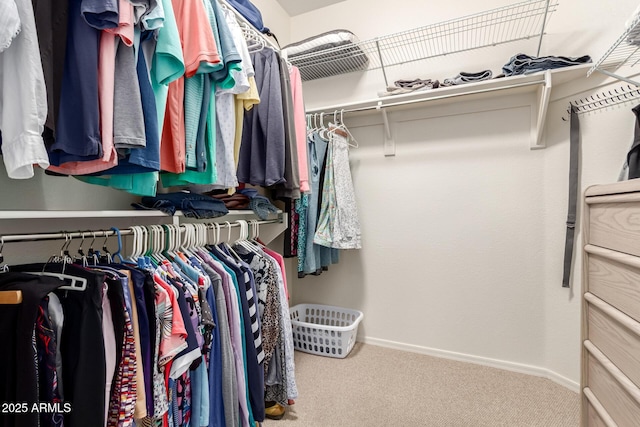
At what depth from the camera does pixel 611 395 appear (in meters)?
0.99

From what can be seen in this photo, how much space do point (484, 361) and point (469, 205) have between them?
1005 millimetres

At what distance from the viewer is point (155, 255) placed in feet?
3.51

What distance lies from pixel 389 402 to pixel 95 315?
57.0 inches

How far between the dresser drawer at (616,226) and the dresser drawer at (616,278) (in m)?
0.03

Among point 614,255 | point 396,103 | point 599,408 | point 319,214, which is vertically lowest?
point 599,408

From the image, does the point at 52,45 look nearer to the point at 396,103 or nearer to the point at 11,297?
the point at 11,297

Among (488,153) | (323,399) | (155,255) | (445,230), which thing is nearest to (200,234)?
(155,255)

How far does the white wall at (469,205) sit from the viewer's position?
66.7 inches

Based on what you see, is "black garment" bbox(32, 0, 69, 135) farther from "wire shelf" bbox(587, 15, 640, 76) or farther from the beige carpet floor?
"wire shelf" bbox(587, 15, 640, 76)

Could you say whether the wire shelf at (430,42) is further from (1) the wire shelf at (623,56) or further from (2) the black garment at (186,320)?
(2) the black garment at (186,320)

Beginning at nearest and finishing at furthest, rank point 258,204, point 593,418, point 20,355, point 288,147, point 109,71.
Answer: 1. point 20,355
2. point 109,71
3. point 593,418
4. point 288,147
5. point 258,204

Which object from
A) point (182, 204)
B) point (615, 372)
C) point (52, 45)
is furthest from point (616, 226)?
point (52, 45)

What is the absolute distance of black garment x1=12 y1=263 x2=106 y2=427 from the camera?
0.69 metres

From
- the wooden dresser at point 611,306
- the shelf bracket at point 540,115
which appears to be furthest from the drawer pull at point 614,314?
the shelf bracket at point 540,115
